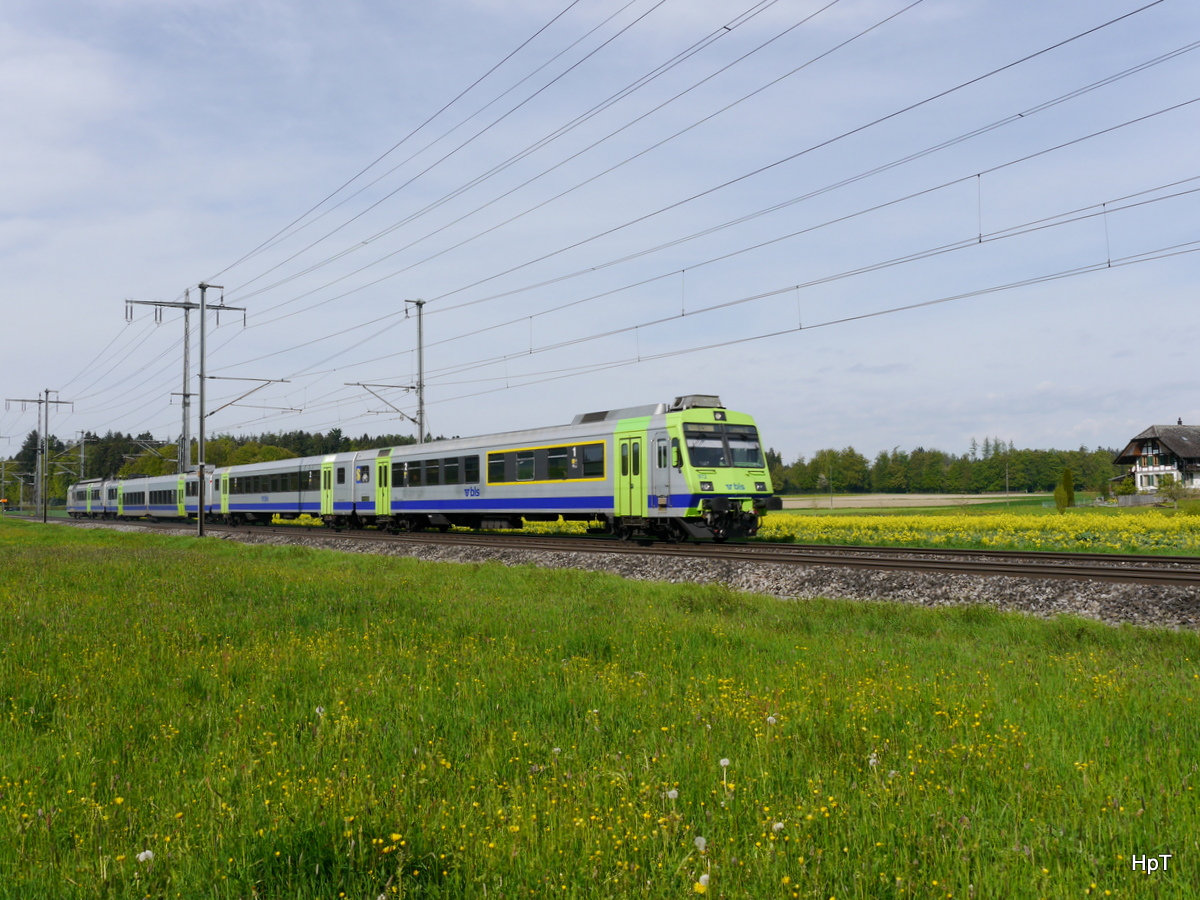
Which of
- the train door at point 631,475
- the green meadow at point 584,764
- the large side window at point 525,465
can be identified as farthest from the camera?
the large side window at point 525,465

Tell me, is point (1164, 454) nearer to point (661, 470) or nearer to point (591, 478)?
point (591, 478)

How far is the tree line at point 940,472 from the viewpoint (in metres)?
146

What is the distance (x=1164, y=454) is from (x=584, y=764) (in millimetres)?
113932

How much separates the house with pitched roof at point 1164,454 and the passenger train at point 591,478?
90.3 meters

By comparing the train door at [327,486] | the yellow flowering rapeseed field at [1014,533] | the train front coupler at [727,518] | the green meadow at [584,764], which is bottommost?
the yellow flowering rapeseed field at [1014,533]

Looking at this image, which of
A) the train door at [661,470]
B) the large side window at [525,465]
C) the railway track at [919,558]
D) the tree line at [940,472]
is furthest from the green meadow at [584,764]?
the tree line at [940,472]

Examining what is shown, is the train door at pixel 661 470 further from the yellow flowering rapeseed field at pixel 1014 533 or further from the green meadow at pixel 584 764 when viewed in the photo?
the green meadow at pixel 584 764

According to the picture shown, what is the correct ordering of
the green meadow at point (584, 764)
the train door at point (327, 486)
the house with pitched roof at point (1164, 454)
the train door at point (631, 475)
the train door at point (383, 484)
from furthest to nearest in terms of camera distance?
1. the house with pitched roof at point (1164, 454)
2. the train door at point (327, 486)
3. the train door at point (383, 484)
4. the train door at point (631, 475)
5. the green meadow at point (584, 764)

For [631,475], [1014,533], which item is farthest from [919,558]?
[1014,533]

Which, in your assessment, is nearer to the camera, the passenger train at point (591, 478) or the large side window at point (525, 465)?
the passenger train at point (591, 478)

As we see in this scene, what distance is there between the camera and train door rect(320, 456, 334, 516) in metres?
37.3

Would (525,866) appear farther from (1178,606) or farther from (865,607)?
(1178,606)

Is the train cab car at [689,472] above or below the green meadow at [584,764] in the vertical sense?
above

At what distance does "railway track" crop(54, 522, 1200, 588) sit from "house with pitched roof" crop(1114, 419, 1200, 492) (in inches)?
3531
